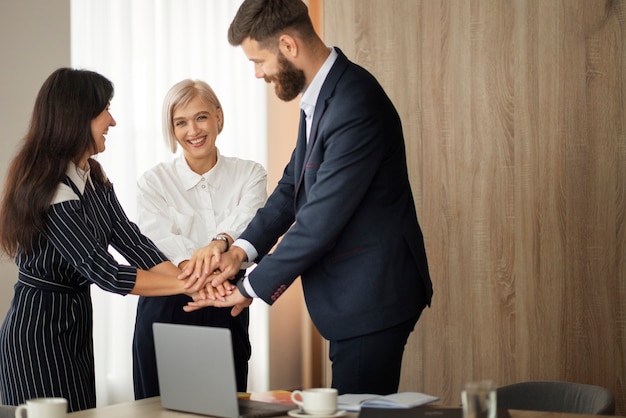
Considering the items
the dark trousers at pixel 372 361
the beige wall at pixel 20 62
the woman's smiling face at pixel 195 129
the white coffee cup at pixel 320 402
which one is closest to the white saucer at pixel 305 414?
the white coffee cup at pixel 320 402

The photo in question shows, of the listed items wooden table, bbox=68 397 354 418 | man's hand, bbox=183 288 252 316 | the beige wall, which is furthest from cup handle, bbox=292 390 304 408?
the beige wall

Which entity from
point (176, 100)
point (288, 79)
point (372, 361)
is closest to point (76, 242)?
point (288, 79)

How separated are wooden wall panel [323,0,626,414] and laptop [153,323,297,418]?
2242mm

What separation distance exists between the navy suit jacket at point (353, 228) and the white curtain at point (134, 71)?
7.68ft

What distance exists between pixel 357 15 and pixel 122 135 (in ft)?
4.58

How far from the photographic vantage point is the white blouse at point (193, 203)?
11.0ft

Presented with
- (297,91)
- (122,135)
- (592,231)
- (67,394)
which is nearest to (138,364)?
(67,394)

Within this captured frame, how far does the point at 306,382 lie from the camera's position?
5332mm

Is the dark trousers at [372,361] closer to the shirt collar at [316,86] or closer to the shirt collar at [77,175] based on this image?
the shirt collar at [316,86]

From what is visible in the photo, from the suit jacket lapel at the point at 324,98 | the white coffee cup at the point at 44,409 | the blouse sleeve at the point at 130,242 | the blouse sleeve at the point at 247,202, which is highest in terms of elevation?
the suit jacket lapel at the point at 324,98

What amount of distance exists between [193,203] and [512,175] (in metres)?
1.44

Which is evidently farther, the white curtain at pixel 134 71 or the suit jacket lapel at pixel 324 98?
the white curtain at pixel 134 71

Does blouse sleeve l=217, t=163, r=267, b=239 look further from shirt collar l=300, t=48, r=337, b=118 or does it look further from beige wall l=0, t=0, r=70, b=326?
beige wall l=0, t=0, r=70, b=326

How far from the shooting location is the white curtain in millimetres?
4562
